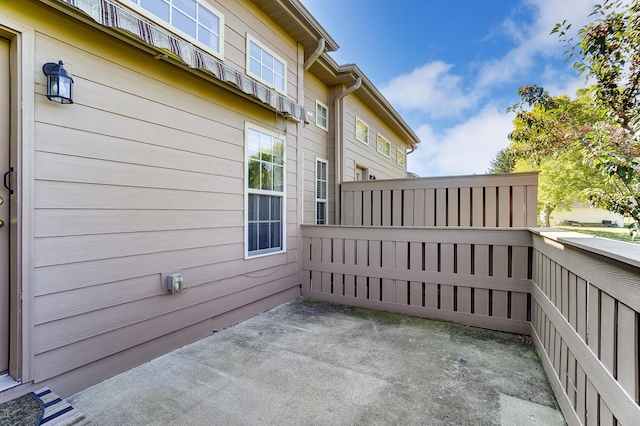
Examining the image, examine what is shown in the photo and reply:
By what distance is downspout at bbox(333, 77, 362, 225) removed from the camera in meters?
5.66

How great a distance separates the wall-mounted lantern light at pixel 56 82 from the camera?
1880mm

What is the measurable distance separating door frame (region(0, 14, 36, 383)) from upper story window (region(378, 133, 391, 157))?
7422mm

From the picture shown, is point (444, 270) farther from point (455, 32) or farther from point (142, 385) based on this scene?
point (455, 32)

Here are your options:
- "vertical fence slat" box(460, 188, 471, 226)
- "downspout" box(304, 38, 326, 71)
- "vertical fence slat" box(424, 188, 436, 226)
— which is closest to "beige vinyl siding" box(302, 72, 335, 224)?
"downspout" box(304, 38, 326, 71)

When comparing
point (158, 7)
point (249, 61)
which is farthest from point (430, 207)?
point (158, 7)

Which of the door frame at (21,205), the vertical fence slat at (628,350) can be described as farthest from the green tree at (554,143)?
the door frame at (21,205)

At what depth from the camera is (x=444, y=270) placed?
140 inches

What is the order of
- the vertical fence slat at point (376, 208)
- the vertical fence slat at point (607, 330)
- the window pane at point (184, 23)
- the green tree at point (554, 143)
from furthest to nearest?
the green tree at point (554, 143)
the vertical fence slat at point (376, 208)
the window pane at point (184, 23)
the vertical fence slat at point (607, 330)

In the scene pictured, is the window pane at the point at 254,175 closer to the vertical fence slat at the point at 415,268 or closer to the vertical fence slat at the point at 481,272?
the vertical fence slat at the point at 415,268

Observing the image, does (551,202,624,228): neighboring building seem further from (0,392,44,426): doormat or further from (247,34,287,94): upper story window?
(0,392,44,426): doormat

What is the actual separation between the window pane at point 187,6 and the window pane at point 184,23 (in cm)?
5

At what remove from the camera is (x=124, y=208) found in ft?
7.66

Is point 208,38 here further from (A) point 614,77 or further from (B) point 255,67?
(A) point 614,77

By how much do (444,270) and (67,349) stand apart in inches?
141
